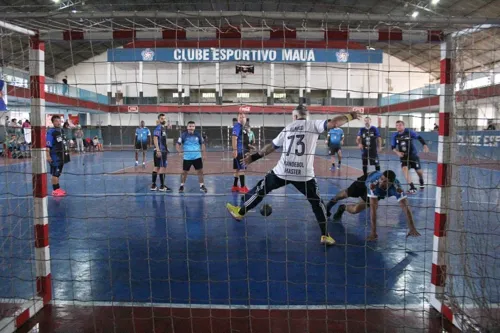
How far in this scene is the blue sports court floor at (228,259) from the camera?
11.1 feet

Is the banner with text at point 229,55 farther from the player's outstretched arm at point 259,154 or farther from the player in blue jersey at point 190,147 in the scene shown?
the player in blue jersey at point 190,147

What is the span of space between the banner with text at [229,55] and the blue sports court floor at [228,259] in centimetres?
196

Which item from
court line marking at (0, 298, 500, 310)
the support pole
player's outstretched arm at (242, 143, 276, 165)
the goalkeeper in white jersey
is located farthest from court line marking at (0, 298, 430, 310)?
player's outstretched arm at (242, 143, 276, 165)

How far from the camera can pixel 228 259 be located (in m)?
4.26

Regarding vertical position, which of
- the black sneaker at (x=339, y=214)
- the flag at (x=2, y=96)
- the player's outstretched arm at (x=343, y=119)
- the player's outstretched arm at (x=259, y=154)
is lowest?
the black sneaker at (x=339, y=214)

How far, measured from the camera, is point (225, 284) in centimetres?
362

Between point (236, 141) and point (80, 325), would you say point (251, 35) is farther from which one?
point (236, 141)

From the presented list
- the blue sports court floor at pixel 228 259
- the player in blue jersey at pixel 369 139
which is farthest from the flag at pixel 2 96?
the player in blue jersey at pixel 369 139

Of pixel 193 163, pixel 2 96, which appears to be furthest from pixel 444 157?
pixel 193 163

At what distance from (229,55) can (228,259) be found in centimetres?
515

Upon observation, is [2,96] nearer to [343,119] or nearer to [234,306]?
Result: [234,306]

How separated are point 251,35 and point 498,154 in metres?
14.1

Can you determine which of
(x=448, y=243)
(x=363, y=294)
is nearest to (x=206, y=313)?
(x=363, y=294)

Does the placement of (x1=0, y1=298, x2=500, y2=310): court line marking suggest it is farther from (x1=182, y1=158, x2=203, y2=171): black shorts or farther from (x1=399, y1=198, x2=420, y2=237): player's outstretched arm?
(x1=182, y1=158, x2=203, y2=171): black shorts
